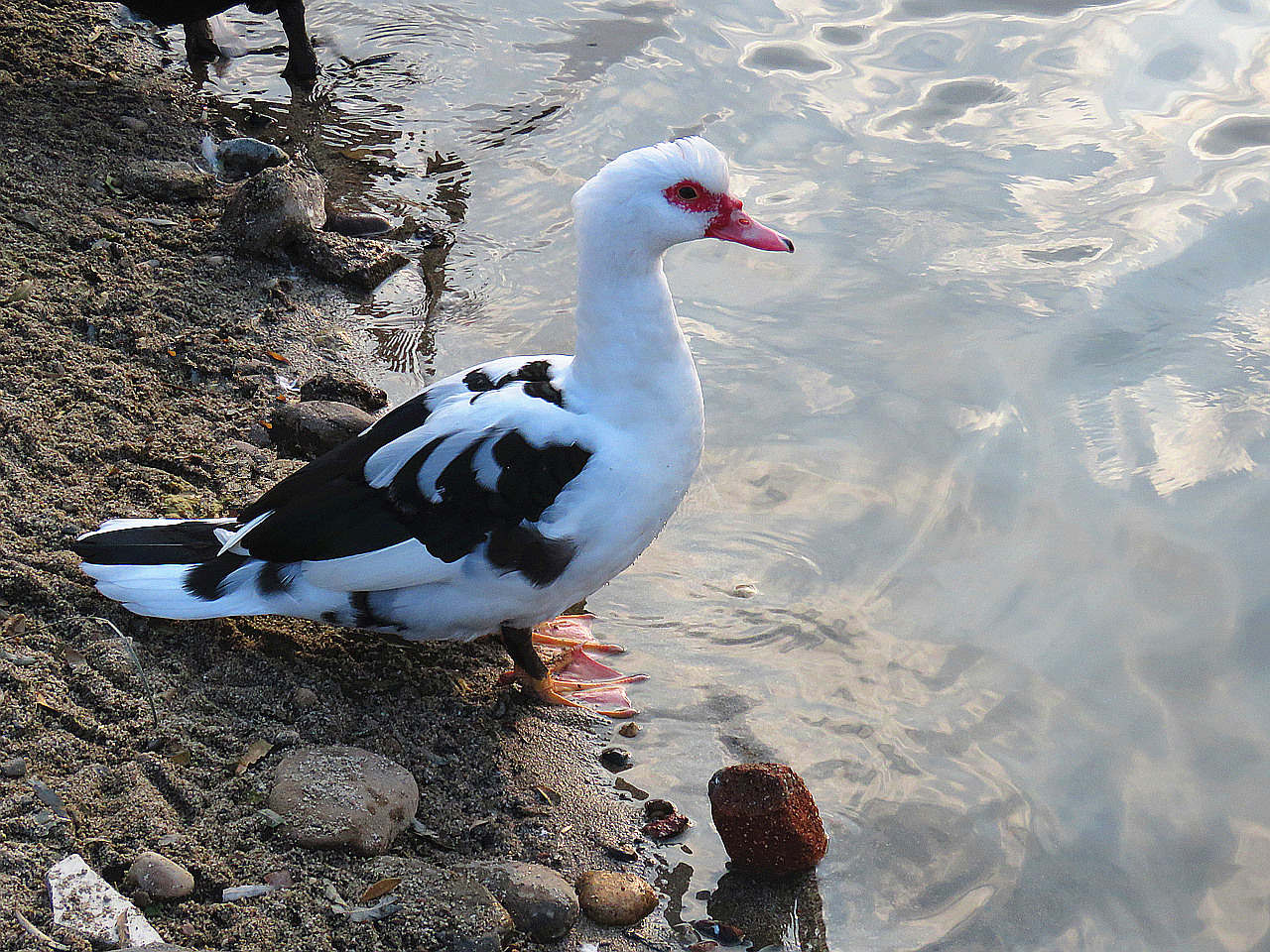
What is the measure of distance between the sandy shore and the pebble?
0.04m

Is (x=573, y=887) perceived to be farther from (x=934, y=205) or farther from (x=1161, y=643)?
(x=934, y=205)

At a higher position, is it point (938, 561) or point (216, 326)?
point (216, 326)

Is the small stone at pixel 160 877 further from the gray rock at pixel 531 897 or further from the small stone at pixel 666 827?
the small stone at pixel 666 827

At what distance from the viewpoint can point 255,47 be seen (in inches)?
254

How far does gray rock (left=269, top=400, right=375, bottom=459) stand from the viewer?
3.82m

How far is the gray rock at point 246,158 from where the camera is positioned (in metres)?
5.23

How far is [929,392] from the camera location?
433 cm

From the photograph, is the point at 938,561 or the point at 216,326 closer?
the point at 938,561

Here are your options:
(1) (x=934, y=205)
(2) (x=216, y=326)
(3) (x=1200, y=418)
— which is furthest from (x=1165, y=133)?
(2) (x=216, y=326)

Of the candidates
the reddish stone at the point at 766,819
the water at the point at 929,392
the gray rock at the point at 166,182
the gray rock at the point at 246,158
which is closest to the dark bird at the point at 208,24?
the water at the point at 929,392

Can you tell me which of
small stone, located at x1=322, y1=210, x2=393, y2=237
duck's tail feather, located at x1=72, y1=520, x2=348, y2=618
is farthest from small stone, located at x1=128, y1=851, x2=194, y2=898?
small stone, located at x1=322, y1=210, x2=393, y2=237

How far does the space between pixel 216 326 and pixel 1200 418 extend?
3.50 metres

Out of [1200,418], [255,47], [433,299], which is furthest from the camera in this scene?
[255,47]

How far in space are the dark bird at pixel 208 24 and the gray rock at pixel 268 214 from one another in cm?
156
